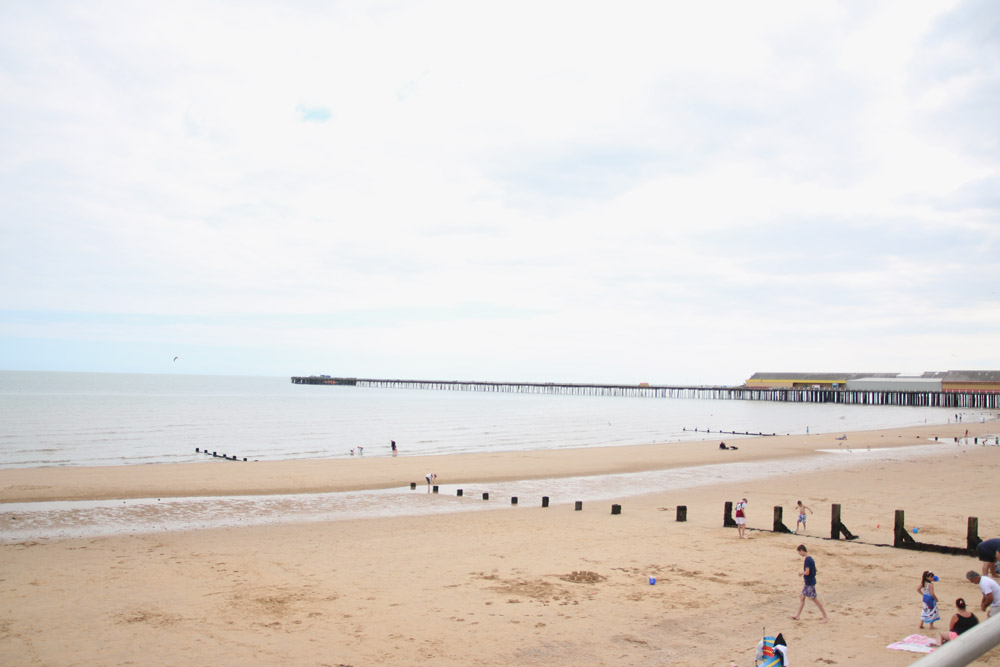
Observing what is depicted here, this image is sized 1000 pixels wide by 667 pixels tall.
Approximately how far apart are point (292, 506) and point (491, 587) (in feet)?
41.2

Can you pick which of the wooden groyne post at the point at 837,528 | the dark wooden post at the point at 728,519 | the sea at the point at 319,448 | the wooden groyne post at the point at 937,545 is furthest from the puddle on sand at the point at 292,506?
the wooden groyne post at the point at 937,545

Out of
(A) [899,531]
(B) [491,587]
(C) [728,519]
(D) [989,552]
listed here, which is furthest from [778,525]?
(B) [491,587]

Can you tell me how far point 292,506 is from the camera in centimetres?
2367

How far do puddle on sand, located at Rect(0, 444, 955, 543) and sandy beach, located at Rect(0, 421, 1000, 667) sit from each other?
875mm

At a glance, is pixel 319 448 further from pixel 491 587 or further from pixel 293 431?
pixel 491 587

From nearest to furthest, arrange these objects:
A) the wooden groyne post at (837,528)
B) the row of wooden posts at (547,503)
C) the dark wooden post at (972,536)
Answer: the dark wooden post at (972,536) → the wooden groyne post at (837,528) → the row of wooden posts at (547,503)

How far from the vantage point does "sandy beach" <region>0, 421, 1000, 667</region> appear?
10211 millimetres

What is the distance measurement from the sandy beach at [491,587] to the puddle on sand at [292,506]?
875mm

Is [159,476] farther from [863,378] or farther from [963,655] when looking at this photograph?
[863,378]

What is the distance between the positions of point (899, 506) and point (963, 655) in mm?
24063

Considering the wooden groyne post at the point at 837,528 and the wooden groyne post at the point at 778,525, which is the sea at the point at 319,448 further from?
the wooden groyne post at the point at 837,528

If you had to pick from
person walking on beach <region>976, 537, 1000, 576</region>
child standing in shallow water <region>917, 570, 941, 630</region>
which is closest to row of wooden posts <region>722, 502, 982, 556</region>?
person walking on beach <region>976, 537, 1000, 576</region>

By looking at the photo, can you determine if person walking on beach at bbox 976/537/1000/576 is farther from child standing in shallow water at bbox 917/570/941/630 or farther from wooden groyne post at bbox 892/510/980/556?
wooden groyne post at bbox 892/510/980/556

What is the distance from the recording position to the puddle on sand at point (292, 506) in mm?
19844
